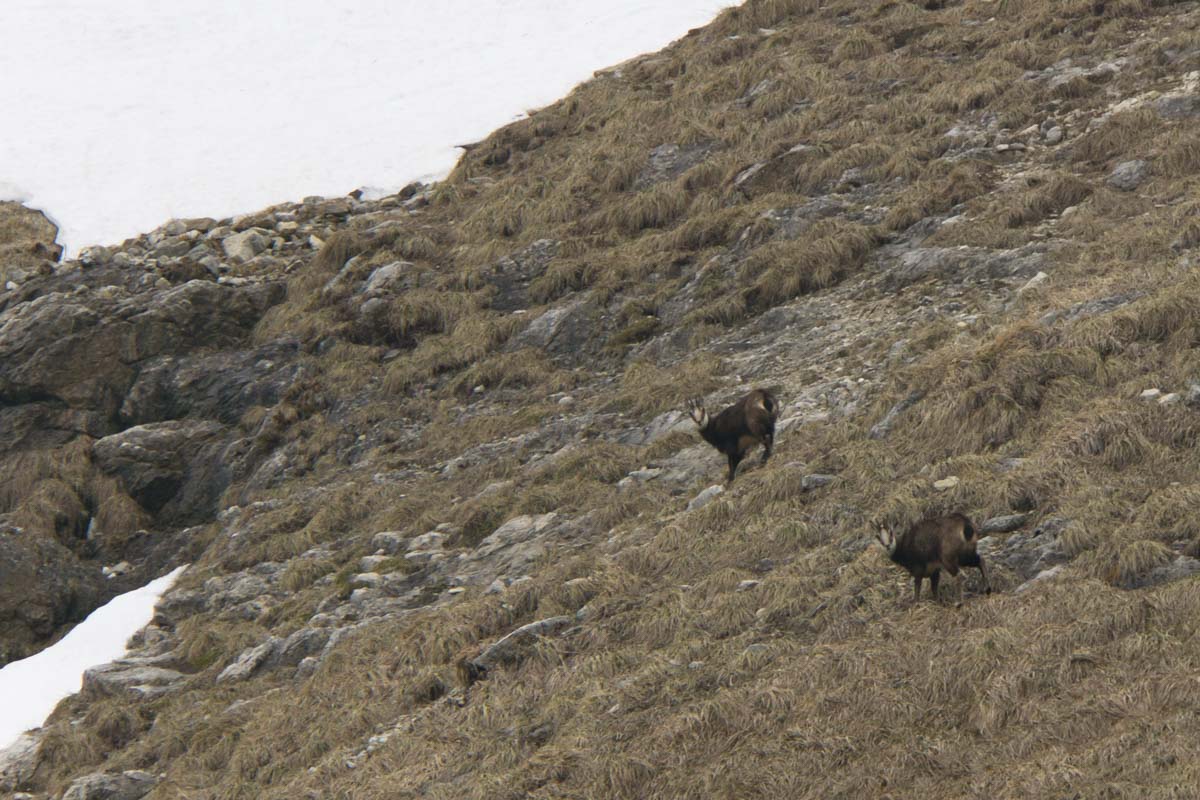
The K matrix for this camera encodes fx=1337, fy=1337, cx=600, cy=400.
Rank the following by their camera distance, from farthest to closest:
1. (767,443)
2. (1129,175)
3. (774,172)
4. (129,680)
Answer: (774,172), (1129,175), (129,680), (767,443)

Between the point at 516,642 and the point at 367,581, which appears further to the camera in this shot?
the point at 367,581

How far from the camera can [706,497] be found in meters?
11.0

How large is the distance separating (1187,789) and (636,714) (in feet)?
10.9

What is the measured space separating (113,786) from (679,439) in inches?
222

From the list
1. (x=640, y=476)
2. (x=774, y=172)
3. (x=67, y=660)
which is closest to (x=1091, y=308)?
(x=640, y=476)

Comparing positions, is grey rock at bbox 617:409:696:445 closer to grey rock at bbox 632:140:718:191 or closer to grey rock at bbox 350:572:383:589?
→ grey rock at bbox 350:572:383:589

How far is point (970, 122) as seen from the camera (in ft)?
55.6

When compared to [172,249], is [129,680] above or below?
below

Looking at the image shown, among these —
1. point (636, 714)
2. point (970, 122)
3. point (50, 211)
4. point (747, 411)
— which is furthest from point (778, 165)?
point (50, 211)

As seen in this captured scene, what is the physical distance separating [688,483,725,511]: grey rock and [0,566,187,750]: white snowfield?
6.41 meters

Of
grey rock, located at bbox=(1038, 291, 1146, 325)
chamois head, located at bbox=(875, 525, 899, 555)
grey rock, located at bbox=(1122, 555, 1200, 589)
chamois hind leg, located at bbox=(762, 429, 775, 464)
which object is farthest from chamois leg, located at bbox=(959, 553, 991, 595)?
grey rock, located at bbox=(1038, 291, 1146, 325)

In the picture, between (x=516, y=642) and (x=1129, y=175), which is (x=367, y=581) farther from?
(x=1129, y=175)

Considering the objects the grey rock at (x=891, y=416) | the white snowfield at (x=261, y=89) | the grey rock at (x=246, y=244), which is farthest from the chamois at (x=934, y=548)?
the white snowfield at (x=261, y=89)

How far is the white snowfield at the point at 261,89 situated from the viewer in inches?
961
